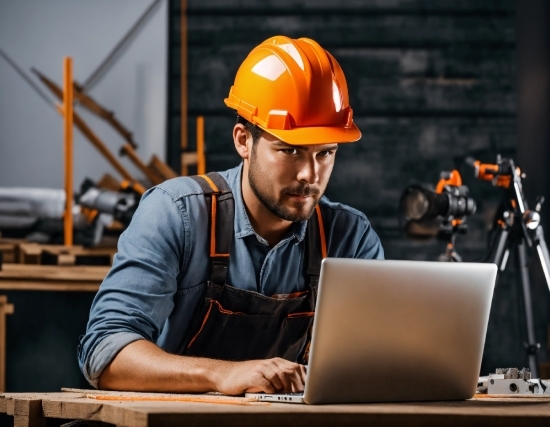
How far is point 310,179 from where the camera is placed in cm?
211

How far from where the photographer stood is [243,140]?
2.34 m

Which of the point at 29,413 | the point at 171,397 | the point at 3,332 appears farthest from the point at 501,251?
the point at 29,413

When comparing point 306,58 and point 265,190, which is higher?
point 306,58

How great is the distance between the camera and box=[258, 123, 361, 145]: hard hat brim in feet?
6.89

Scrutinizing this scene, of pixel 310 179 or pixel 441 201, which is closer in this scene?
pixel 310 179

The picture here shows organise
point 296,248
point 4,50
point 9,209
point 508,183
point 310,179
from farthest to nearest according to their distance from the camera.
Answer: point 4,50
point 9,209
point 508,183
point 296,248
point 310,179

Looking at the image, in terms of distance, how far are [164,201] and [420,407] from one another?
2.85 ft

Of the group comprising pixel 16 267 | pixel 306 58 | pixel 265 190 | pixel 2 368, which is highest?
pixel 306 58

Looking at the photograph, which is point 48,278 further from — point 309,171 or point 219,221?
point 309,171

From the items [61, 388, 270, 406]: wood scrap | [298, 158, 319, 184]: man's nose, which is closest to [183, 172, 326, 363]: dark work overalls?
[298, 158, 319, 184]: man's nose

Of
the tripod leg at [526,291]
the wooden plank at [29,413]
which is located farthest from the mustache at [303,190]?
the tripod leg at [526,291]

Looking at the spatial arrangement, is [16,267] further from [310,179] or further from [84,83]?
[310,179]

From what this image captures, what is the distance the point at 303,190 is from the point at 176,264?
33 centimetres

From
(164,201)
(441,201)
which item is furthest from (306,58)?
(441,201)
